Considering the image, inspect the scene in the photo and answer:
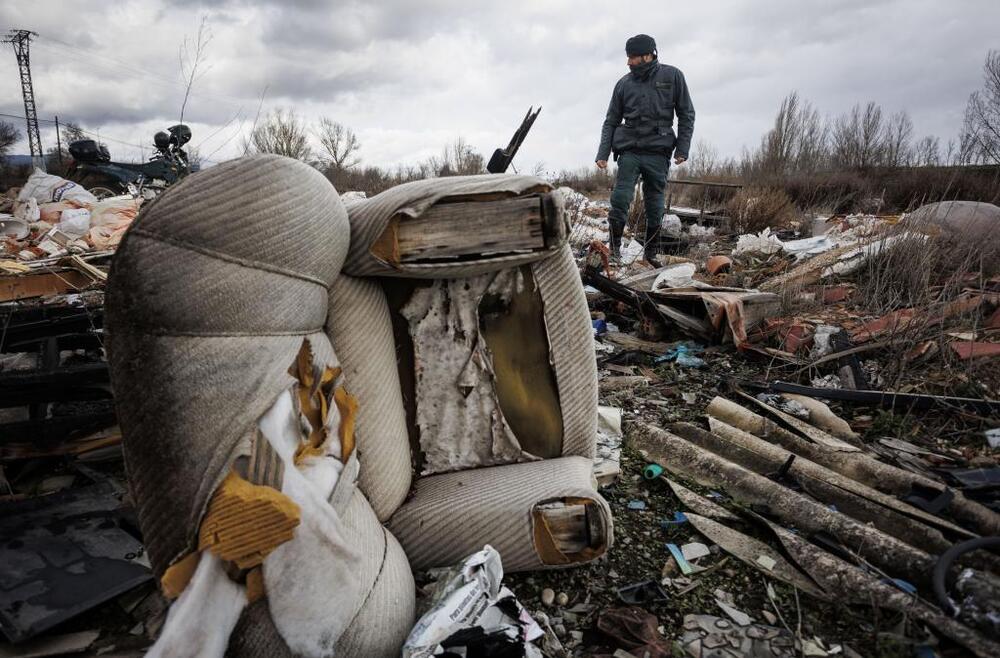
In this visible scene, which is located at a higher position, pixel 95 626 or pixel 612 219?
pixel 612 219

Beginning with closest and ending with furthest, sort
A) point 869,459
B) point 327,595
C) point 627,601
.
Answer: point 327,595, point 627,601, point 869,459

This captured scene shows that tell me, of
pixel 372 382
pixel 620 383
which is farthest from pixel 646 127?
pixel 372 382

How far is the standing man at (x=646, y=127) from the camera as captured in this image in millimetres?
5098

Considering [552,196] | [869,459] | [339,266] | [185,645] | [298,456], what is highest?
[552,196]

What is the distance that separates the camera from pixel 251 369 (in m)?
0.96

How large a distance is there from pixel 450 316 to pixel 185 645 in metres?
0.93

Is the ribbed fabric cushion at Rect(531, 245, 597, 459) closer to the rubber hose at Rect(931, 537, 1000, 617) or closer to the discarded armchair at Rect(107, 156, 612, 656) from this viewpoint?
the discarded armchair at Rect(107, 156, 612, 656)

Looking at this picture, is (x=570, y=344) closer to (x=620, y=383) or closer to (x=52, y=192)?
(x=620, y=383)

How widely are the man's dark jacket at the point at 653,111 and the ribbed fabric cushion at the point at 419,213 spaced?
168 inches

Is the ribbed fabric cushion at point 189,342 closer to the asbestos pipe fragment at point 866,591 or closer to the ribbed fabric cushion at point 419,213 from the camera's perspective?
the ribbed fabric cushion at point 419,213

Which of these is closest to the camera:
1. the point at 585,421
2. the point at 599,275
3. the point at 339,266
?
the point at 339,266

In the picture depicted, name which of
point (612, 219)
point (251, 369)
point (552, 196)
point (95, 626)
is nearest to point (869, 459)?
point (552, 196)

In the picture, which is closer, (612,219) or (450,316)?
(450,316)

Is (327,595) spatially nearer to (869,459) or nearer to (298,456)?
(298,456)
